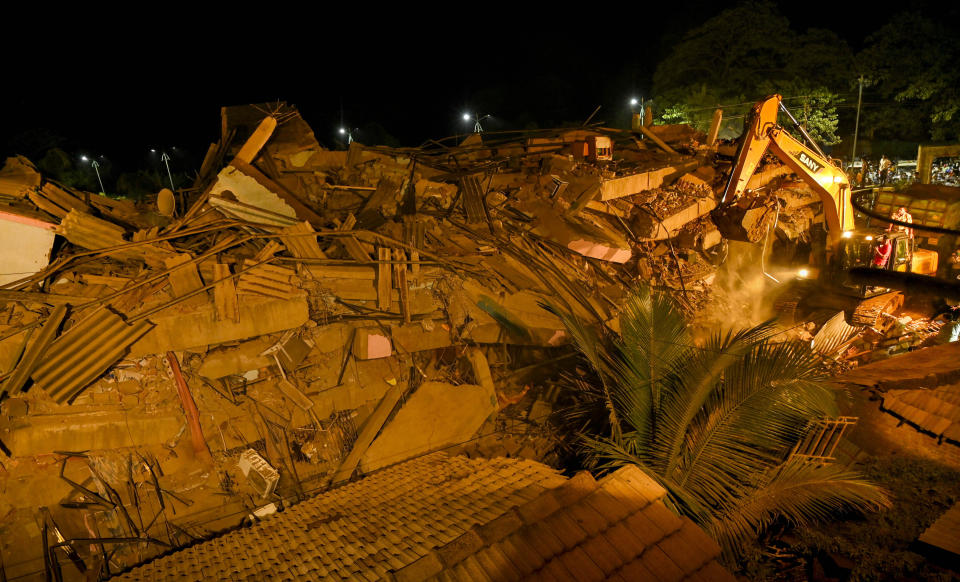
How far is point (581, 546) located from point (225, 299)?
14.7 feet

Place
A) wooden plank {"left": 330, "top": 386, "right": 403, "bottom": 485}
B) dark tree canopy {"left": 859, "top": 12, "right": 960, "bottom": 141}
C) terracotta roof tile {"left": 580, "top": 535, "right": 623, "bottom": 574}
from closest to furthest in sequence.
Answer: terracotta roof tile {"left": 580, "top": 535, "right": 623, "bottom": 574}, wooden plank {"left": 330, "top": 386, "right": 403, "bottom": 485}, dark tree canopy {"left": 859, "top": 12, "right": 960, "bottom": 141}

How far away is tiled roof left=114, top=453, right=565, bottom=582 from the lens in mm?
3617

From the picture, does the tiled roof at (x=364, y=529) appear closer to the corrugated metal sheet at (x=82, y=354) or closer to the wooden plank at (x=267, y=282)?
the corrugated metal sheet at (x=82, y=354)

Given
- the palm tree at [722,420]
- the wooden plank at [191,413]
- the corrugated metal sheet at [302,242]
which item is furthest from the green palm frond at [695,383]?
the wooden plank at [191,413]

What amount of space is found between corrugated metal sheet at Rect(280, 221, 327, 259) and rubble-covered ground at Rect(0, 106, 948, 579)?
0.06ft

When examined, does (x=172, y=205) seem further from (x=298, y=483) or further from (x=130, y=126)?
(x=130, y=126)

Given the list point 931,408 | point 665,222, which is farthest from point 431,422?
point 931,408

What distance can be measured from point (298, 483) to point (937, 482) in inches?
286

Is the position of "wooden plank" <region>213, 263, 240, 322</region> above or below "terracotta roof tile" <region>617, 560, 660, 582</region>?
above

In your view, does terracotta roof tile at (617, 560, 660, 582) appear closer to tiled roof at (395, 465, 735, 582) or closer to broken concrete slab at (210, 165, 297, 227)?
tiled roof at (395, 465, 735, 582)

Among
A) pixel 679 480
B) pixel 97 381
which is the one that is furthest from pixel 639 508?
pixel 97 381

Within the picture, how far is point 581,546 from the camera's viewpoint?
3.48 metres

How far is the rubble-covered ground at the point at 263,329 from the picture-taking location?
509cm

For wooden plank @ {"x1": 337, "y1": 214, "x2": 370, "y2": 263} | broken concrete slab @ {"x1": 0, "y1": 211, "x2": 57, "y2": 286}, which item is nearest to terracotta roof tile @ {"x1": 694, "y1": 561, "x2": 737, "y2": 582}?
wooden plank @ {"x1": 337, "y1": 214, "x2": 370, "y2": 263}
